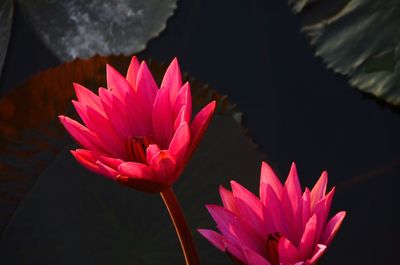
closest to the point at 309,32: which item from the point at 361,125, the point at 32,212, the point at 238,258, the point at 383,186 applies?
the point at 361,125

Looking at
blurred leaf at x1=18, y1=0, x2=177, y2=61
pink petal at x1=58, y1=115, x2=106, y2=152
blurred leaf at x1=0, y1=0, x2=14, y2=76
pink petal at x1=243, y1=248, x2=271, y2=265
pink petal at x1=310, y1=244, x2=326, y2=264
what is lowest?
pink petal at x1=310, y1=244, x2=326, y2=264

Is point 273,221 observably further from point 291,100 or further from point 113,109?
point 291,100

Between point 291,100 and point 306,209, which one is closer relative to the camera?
point 306,209

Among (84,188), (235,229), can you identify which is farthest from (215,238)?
(84,188)

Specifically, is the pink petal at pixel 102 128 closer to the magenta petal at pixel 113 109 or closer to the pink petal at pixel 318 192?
the magenta petal at pixel 113 109

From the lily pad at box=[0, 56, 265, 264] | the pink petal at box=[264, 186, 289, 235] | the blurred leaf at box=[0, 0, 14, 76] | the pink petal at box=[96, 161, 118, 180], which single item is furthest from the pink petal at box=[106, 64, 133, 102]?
the blurred leaf at box=[0, 0, 14, 76]

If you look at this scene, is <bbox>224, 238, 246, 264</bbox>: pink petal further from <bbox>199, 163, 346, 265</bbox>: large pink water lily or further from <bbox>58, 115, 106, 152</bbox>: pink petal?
<bbox>58, 115, 106, 152</bbox>: pink petal

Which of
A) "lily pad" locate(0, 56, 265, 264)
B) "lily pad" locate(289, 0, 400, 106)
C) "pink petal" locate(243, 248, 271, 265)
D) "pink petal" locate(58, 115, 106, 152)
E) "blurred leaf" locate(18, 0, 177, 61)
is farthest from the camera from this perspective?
"blurred leaf" locate(18, 0, 177, 61)
